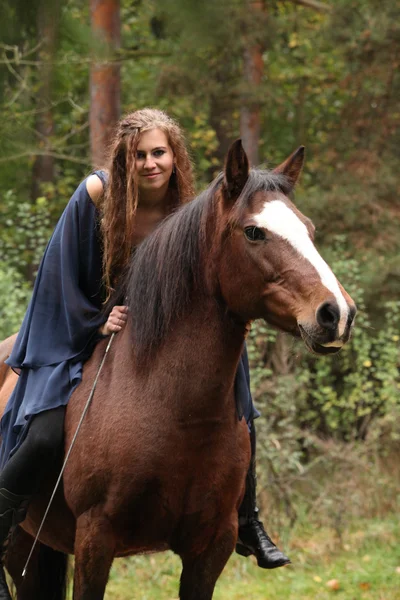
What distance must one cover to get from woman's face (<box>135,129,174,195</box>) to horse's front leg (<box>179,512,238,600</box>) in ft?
5.14

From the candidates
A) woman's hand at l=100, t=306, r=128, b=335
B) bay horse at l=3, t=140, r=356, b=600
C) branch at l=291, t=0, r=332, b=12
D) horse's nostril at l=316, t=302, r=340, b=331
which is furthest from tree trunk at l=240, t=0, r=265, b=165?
horse's nostril at l=316, t=302, r=340, b=331

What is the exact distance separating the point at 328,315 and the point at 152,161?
4.54 feet

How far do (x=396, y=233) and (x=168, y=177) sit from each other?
9.37 metres

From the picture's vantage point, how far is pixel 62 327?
4.31 meters

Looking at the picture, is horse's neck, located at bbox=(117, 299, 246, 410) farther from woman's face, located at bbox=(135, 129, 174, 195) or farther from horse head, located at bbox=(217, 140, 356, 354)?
woman's face, located at bbox=(135, 129, 174, 195)

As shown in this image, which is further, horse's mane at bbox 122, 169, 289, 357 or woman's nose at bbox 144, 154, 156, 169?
woman's nose at bbox 144, 154, 156, 169

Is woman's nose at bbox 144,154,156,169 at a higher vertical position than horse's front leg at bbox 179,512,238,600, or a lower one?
higher

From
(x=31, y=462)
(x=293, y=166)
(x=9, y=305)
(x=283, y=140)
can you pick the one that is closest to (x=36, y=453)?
(x=31, y=462)

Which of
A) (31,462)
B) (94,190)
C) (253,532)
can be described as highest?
(94,190)

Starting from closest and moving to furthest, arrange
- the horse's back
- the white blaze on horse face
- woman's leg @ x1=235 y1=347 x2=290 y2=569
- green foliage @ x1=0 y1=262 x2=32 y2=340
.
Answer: the white blaze on horse face, woman's leg @ x1=235 y1=347 x2=290 y2=569, the horse's back, green foliage @ x1=0 y1=262 x2=32 y2=340

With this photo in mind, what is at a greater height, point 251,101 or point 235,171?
point 251,101

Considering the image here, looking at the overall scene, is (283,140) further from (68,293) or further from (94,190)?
(68,293)

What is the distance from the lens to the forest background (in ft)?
9.31

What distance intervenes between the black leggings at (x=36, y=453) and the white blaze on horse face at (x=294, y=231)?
1336mm
